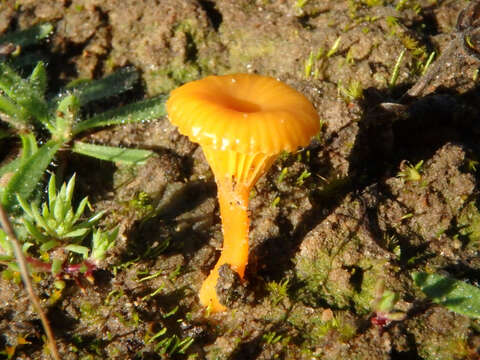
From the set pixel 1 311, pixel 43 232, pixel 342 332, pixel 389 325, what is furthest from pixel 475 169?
pixel 1 311

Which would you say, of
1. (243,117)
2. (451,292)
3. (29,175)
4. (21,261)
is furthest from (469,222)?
(29,175)

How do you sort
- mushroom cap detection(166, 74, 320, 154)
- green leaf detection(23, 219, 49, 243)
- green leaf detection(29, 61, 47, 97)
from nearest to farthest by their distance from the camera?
mushroom cap detection(166, 74, 320, 154) → green leaf detection(23, 219, 49, 243) → green leaf detection(29, 61, 47, 97)

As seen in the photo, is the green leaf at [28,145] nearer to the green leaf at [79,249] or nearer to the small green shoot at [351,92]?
the green leaf at [79,249]

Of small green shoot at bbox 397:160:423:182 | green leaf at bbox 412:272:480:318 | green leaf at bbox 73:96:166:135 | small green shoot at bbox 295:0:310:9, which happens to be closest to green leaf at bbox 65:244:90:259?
green leaf at bbox 73:96:166:135

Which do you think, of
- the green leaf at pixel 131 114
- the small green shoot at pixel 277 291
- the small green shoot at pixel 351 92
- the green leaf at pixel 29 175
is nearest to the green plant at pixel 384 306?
the small green shoot at pixel 277 291

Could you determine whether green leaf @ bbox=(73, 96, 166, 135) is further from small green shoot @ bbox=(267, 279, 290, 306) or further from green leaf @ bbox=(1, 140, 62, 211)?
small green shoot @ bbox=(267, 279, 290, 306)

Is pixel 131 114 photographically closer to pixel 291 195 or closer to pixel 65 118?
pixel 65 118
